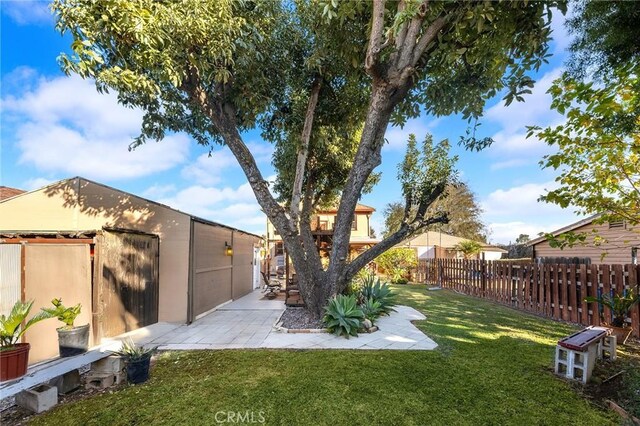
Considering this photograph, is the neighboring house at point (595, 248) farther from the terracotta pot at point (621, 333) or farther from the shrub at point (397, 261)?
the shrub at point (397, 261)

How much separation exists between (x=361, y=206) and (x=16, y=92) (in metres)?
20.4

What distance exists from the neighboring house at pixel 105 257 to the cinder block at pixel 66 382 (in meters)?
1.70

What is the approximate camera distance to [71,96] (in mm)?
8180

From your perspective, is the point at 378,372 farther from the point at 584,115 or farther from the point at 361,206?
the point at 361,206

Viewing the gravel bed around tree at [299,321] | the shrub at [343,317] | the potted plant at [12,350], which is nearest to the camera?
the potted plant at [12,350]

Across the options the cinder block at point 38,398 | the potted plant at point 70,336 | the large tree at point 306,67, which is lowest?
the cinder block at point 38,398

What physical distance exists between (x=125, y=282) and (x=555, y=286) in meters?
11.6

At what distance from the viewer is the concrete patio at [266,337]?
246 inches

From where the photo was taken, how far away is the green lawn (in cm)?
357

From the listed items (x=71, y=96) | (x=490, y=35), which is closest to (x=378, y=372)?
(x=490, y=35)

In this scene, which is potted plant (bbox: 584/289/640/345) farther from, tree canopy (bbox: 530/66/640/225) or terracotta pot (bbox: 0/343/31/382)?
terracotta pot (bbox: 0/343/31/382)

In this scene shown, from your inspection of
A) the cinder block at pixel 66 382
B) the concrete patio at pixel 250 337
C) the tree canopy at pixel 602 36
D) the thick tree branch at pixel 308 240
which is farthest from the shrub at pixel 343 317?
the tree canopy at pixel 602 36

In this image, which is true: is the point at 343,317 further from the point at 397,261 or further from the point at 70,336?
the point at 397,261

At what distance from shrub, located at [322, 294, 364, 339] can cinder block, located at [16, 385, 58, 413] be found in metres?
4.82
